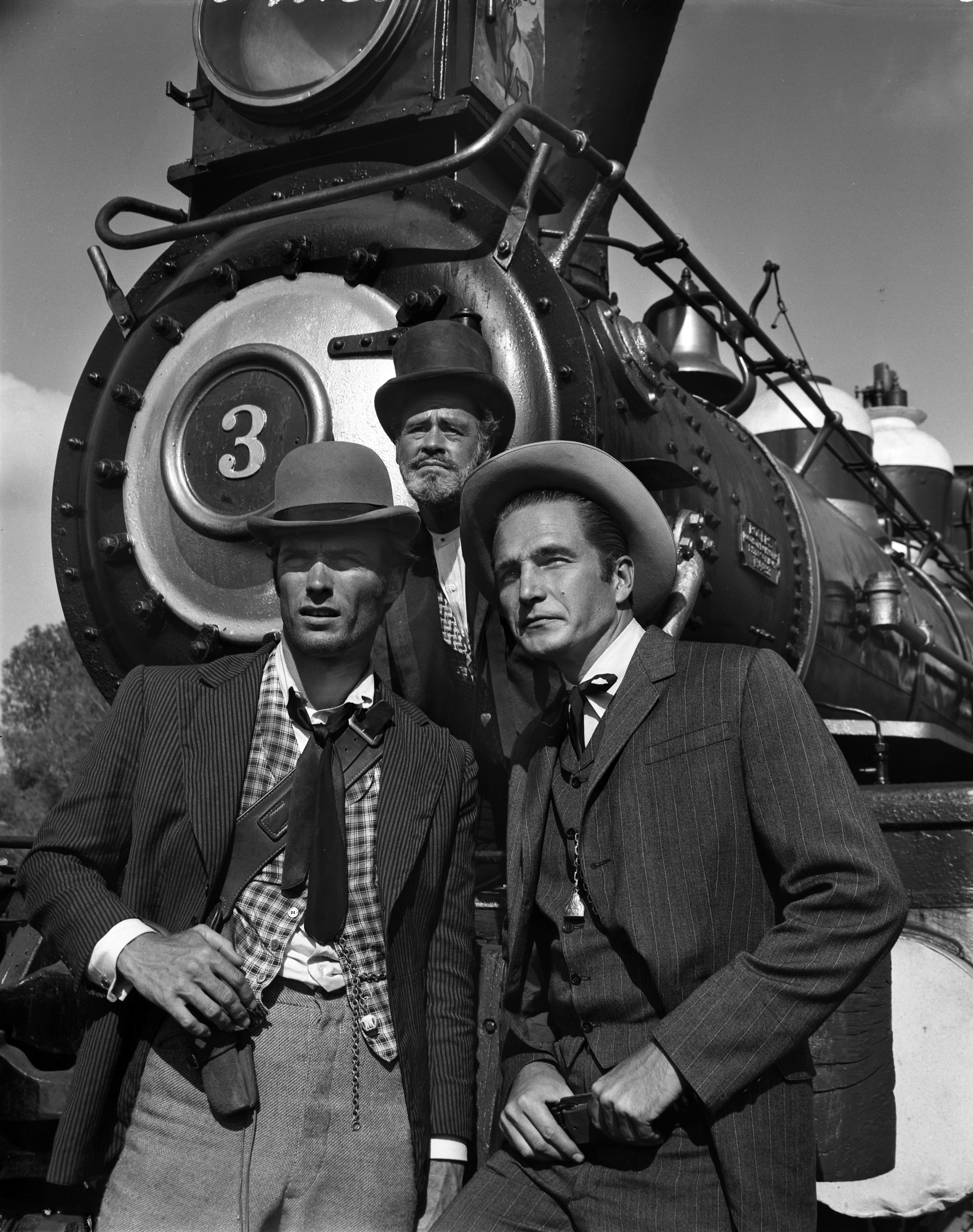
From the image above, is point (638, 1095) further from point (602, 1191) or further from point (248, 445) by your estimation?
point (248, 445)

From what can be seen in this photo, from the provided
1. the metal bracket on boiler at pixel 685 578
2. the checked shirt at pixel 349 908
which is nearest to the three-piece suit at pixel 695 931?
the checked shirt at pixel 349 908

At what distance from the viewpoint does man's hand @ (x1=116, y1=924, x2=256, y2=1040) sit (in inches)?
69.5

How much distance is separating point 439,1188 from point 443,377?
171cm

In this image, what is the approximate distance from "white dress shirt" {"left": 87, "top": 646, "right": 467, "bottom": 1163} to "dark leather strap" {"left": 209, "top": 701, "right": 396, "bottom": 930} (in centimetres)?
5

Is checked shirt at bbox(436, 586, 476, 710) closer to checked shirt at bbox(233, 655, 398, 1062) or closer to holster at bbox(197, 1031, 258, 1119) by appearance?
checked shirt at bbox(233, 655, 398, 1062)

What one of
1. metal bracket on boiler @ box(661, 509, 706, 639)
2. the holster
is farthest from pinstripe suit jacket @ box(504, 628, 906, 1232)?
metal bracket on boiler @ box(661, 509, 706, 639)

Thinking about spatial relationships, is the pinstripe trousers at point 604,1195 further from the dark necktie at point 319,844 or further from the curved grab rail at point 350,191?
the curved grab rail at point 350,191

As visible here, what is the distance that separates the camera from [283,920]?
193cm

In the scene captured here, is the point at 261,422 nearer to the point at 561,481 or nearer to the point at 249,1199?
the point at 561,481

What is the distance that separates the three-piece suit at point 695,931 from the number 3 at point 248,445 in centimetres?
150

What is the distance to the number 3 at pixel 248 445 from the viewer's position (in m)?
3.16

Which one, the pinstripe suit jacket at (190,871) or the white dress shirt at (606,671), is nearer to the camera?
the pinstripe suit jacket at (190,871)

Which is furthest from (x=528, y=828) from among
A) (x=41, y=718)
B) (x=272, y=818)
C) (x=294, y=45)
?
(x=41, y=718)

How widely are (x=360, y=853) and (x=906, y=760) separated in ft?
11.7
